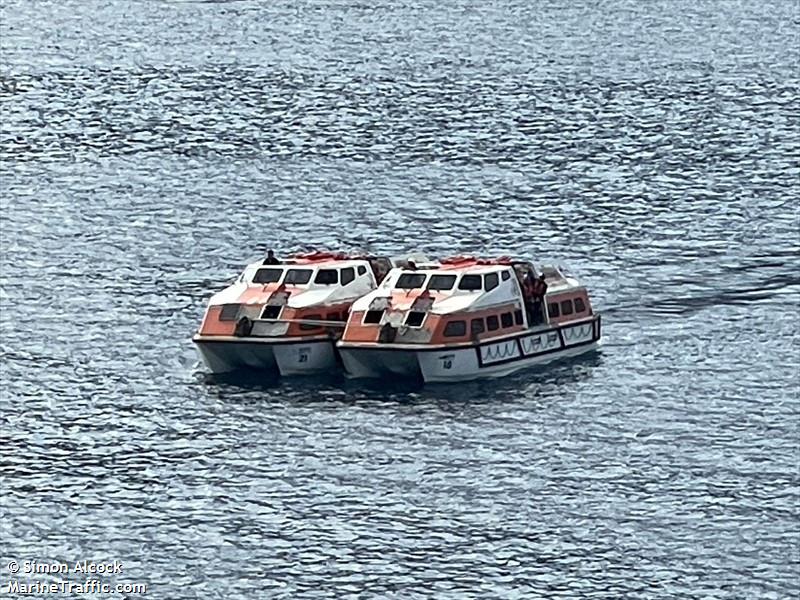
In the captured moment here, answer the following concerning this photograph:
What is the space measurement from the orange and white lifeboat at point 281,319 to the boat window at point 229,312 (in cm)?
4

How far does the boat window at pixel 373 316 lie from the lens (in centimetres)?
9938

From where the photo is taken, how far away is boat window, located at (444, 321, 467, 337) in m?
99.1

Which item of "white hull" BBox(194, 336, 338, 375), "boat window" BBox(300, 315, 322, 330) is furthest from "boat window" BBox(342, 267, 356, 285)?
"white hull" BBox(194, 336, 338, 375)

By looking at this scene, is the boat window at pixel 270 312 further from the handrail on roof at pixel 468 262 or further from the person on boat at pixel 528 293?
the person on boat at pixel 528 293

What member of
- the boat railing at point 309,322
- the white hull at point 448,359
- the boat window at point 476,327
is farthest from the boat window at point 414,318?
the boat railing at point 309,322

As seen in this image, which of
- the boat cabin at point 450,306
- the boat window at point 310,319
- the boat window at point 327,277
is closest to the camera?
the boat cabin at point 450,306

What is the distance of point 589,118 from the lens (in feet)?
604

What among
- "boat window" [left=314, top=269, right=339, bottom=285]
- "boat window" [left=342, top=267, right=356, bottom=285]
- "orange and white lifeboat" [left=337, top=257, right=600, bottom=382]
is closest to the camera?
"orange and white lifeboat" [left=337, top=257, right=600, bottom=382]

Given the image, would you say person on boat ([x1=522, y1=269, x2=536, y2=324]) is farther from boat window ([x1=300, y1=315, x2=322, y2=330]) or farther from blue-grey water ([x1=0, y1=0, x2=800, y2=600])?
boat window ([x1=300, y1=315, x2=322, y2=330])

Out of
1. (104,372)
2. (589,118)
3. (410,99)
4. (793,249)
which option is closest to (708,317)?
(793,249)

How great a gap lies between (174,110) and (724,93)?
45376 mm

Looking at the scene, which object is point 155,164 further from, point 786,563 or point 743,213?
point 786,563

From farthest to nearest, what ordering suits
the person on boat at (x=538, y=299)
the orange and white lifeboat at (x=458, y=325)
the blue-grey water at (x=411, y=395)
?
the person on boat at (x=538, y=299) < the orange and white lifeboat at (x=458, y=325) < the blue-grey water at (x=411, y=395)

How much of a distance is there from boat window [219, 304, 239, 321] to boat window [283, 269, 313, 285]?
290 centimetres
